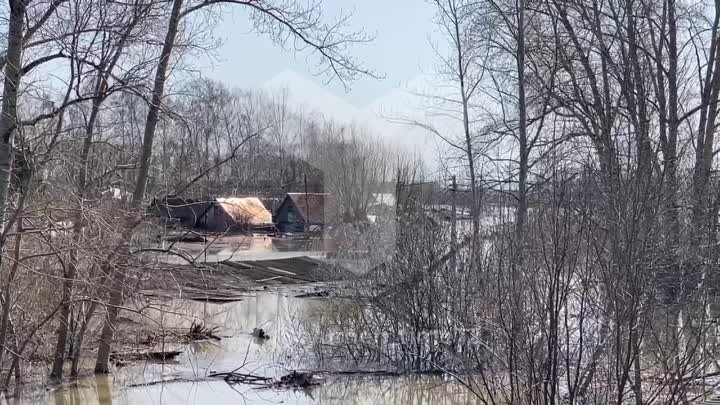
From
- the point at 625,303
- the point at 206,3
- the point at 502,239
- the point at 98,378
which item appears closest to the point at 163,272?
the point at 98,378

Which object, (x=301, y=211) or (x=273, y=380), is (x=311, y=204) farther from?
(x=273, y=380)

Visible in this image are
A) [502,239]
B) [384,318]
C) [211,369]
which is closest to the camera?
[502,239]

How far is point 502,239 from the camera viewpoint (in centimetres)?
873

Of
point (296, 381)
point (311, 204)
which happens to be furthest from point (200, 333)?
point (311, 204)

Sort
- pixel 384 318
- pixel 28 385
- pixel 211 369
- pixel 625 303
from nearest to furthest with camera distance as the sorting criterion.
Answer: pixel 625 303, pixel 28 385, pixel 211 369, pixel 384 318

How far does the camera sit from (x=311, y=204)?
52781 mm

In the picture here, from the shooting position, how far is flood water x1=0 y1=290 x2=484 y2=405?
1154 centimetres

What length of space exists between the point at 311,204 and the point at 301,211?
5.70 feet

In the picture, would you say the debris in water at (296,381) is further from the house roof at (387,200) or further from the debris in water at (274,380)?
the house roof at (387,200)

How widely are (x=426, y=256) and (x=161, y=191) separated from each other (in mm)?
4702

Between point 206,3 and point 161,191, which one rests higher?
point 206,3

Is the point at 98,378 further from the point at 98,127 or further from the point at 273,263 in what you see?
the point at 273,263

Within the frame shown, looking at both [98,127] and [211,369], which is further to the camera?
[211,369]

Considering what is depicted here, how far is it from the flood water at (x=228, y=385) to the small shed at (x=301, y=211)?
3258 cm
